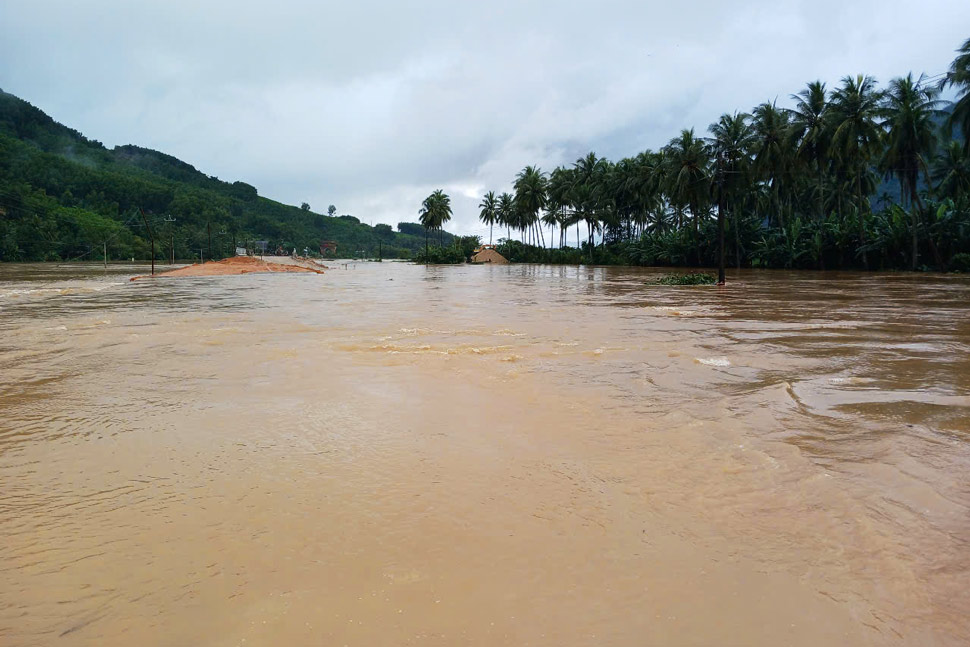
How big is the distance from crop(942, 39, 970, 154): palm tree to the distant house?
5936 cm

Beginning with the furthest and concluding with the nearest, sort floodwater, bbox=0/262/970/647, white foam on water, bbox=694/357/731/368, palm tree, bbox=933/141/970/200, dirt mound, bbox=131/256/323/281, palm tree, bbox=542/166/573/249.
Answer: palm tree, bbox=542/166/573/249, palm tree, bbox=933/141/970/200, dirt mound, bbox=131/256/323/281, white foam on water, bbox=694/357/731/368, floodwater, bbox=0/262/970/647

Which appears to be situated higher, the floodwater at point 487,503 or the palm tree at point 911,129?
the palm tree at point 911,129

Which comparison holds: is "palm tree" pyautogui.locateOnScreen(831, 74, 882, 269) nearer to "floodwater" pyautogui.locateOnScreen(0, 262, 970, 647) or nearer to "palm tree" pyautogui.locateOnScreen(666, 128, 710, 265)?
"palm tree" pyautogui.locateOnScreen(666, 128, 710, 265)

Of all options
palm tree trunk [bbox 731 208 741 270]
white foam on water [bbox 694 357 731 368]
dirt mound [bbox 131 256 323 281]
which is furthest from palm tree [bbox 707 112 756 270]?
white foam on water [bbox 694 357 731 368]

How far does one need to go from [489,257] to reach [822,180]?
162 ft

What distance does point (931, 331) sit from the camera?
31.0 feet

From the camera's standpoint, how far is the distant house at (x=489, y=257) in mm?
87188

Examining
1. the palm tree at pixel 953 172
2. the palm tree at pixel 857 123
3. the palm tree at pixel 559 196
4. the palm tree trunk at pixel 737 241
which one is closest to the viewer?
the palm tree at pixel 857 123

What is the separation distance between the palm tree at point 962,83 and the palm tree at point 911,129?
2.92 metres

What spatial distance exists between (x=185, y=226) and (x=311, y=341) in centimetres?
11255

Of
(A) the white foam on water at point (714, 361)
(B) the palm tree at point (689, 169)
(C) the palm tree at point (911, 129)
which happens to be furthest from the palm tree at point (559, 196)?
(A) the white foam on water at point (714, 361)

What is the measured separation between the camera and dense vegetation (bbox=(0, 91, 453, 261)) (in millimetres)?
73438

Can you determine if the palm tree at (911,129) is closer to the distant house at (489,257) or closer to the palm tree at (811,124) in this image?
the palm tree at (811,124)

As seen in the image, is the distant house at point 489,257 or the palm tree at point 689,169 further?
the distant house at point 489,257
